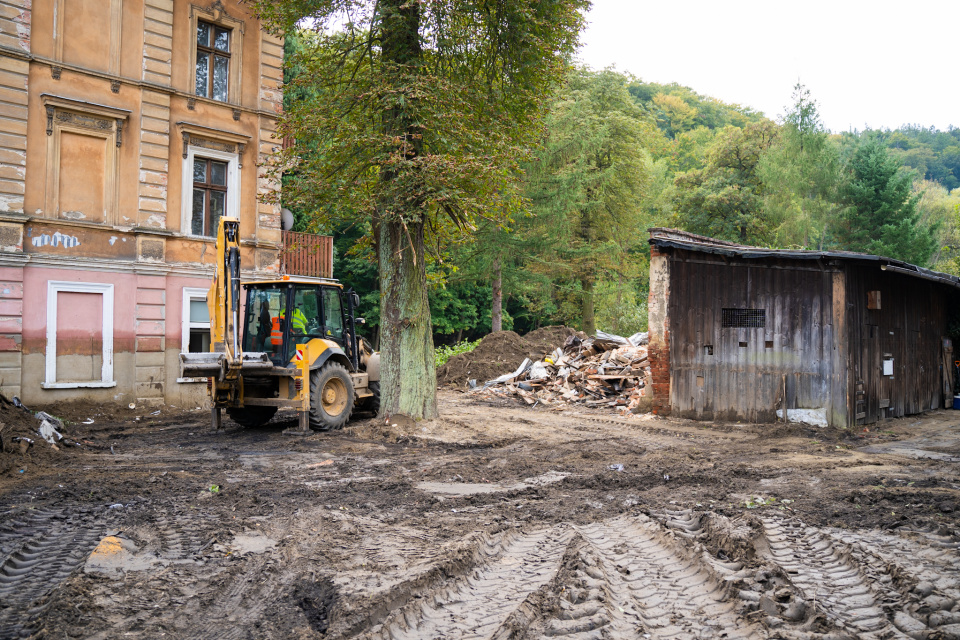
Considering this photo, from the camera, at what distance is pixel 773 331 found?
14.6 metres

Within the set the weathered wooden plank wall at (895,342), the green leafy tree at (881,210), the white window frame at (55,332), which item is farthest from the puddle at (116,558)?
the green leafy tree at (881,210)

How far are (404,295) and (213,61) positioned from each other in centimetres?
908

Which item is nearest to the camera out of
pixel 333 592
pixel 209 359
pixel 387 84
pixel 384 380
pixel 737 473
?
pixel 333 592

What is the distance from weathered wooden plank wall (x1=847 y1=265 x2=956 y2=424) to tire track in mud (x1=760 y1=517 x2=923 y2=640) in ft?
31.5

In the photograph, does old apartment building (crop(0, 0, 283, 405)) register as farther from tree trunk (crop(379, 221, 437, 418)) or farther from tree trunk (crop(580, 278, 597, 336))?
tree trunk (crop(580, 278, 597, 336))

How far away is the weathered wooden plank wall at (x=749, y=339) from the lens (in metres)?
14.2

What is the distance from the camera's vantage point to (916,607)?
13.7 feet

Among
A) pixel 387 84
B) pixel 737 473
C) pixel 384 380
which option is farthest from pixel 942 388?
pixel 387 84

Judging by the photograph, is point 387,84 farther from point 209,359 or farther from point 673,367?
point 673,367

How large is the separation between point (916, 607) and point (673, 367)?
451 inches

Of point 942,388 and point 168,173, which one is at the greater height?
point 168,173

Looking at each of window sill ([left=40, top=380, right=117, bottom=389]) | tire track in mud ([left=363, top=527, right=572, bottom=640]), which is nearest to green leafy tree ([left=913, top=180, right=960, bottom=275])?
window sill ([left=40, top=380, right=117, bottom=389])

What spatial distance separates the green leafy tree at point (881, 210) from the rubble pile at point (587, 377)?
17032mm

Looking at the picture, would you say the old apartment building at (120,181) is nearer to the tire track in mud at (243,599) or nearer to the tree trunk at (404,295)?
the tree trunk at (404,295)
